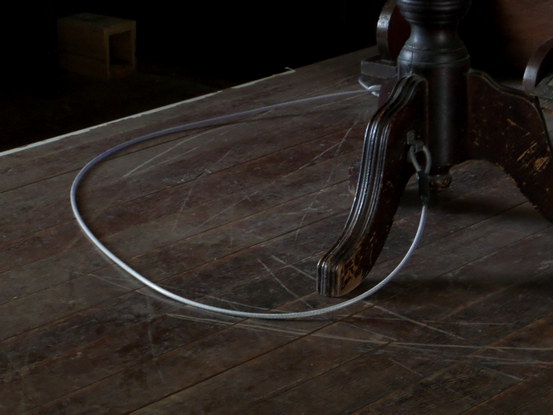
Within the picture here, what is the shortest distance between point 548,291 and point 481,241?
18 centimetres

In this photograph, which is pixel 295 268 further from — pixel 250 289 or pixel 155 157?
pixel 155 157

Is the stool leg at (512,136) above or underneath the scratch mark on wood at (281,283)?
above

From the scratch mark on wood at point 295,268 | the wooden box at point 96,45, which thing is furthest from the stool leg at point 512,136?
the wooden box at point 96,45

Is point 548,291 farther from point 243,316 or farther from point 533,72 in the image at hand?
point 533,72

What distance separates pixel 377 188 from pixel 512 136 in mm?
269

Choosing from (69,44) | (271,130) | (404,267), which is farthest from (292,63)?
(404,267)

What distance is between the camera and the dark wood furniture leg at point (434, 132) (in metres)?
1.57

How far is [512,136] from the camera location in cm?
172

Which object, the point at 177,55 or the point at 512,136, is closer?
the point at 512,136

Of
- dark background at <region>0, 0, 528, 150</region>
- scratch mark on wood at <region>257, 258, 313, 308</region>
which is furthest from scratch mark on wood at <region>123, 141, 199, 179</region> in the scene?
dark background at <region>0, 0, 528, 150</region>

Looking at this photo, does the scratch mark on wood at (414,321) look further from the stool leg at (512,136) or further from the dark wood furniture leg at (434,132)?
the stool leg at (512,136)

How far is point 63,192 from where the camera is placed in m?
1.95

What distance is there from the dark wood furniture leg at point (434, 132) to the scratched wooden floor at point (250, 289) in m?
0.07

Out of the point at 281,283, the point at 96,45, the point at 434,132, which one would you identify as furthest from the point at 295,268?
the point at 96,45
